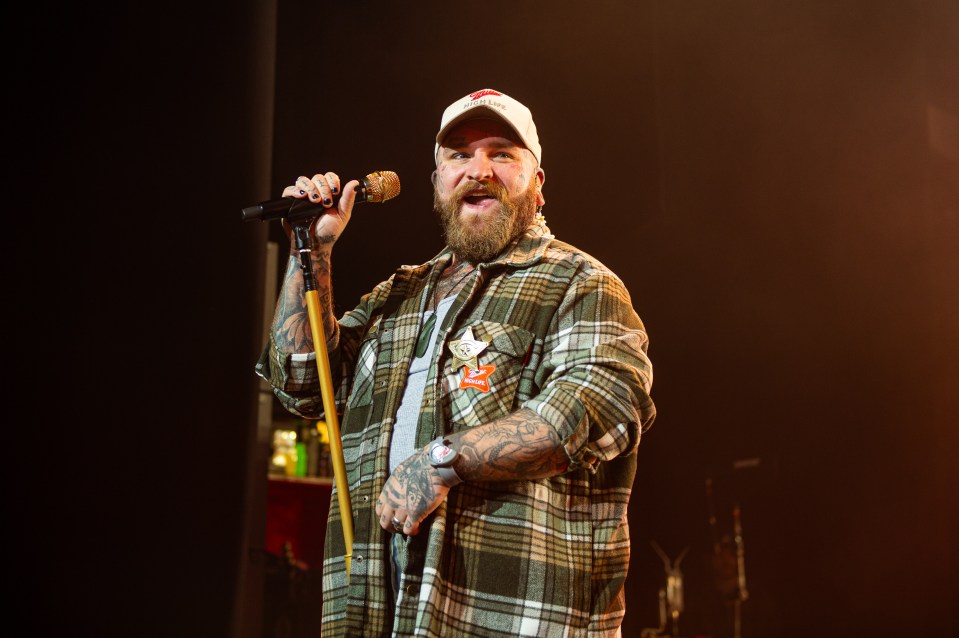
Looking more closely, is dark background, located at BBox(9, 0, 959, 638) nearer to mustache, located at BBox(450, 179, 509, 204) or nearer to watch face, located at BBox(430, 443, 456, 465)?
mustache, located at BBox(450, 179, 509, 204)

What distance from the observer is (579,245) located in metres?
4.47

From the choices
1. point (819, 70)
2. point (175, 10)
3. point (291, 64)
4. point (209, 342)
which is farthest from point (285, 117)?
point (819, 70)

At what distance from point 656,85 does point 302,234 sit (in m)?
2.86

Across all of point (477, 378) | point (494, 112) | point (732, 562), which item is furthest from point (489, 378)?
point (732, 562)

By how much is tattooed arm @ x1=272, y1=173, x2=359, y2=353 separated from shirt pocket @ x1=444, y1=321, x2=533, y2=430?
311 millimetres

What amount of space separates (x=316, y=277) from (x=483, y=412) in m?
0.46

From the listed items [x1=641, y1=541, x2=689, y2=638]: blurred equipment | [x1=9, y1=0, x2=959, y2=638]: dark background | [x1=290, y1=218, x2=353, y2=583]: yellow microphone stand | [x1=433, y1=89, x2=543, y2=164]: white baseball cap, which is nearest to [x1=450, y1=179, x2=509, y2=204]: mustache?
[x1=433, y1=89, x2=543, y2=164]: white baseball cap

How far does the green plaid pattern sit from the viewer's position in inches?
57.7

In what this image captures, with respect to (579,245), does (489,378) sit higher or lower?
lower

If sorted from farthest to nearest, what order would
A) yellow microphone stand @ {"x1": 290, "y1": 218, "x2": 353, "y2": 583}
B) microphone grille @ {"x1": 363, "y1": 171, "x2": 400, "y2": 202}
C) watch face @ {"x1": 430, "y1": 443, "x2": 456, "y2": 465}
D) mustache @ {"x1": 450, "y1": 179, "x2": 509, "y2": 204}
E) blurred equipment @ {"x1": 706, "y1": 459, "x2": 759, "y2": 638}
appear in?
blurred equipment @ {"x1": 706, "y1": 459, "x2": 759, "y2": 638} < mustache @ {"x1": 450, "y1": 179, "x2": 509, "y2": 204} < microphone grille @ {"x1": 363, "y1": 171, "x2": 400, "y2": 202} < yellow microphone stand @ {"x1": 290, "y1": 218, "x2": 353, "y2": 583} < watch face @ {"x1": 430, "y1": 443, "x2": 456, "y2": 465}

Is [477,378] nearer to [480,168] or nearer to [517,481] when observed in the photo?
[517,481]

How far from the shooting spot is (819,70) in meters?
4.28

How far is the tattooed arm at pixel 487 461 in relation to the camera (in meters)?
1.41

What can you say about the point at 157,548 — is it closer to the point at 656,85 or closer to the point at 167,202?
the point at 167,202
